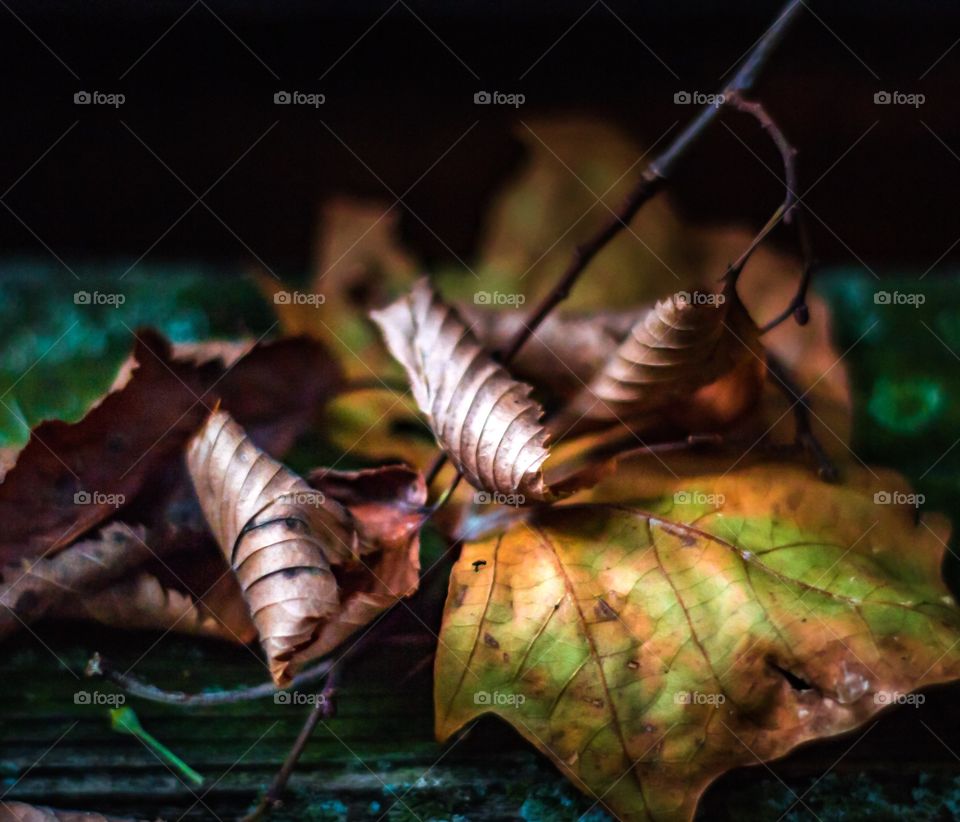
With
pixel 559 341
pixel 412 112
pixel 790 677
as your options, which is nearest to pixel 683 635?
pixel 790 677

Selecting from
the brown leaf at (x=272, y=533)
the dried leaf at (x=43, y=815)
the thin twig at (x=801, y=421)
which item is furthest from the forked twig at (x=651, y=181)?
the dried leaf at (x=43, y=815)

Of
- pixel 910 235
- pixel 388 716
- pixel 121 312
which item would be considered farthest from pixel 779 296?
pixel 121 312

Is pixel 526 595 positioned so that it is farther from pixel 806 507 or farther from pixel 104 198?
pixel 104 198

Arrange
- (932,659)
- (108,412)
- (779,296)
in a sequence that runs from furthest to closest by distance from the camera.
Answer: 1. (779,296)
2. (108,412)
3. (932,659)

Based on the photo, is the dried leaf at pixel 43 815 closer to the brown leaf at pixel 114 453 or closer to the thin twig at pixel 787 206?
the brown leaf at pixel 114 453

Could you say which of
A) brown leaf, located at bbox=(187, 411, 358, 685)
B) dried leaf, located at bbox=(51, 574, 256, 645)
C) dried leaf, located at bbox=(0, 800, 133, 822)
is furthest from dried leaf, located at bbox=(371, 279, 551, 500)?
dried leaf, located at bbox=(0, 800, 133, 822)

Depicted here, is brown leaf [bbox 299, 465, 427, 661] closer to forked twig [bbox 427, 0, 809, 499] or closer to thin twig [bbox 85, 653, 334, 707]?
thin twig [bbox 85, 653, 334, 707]
